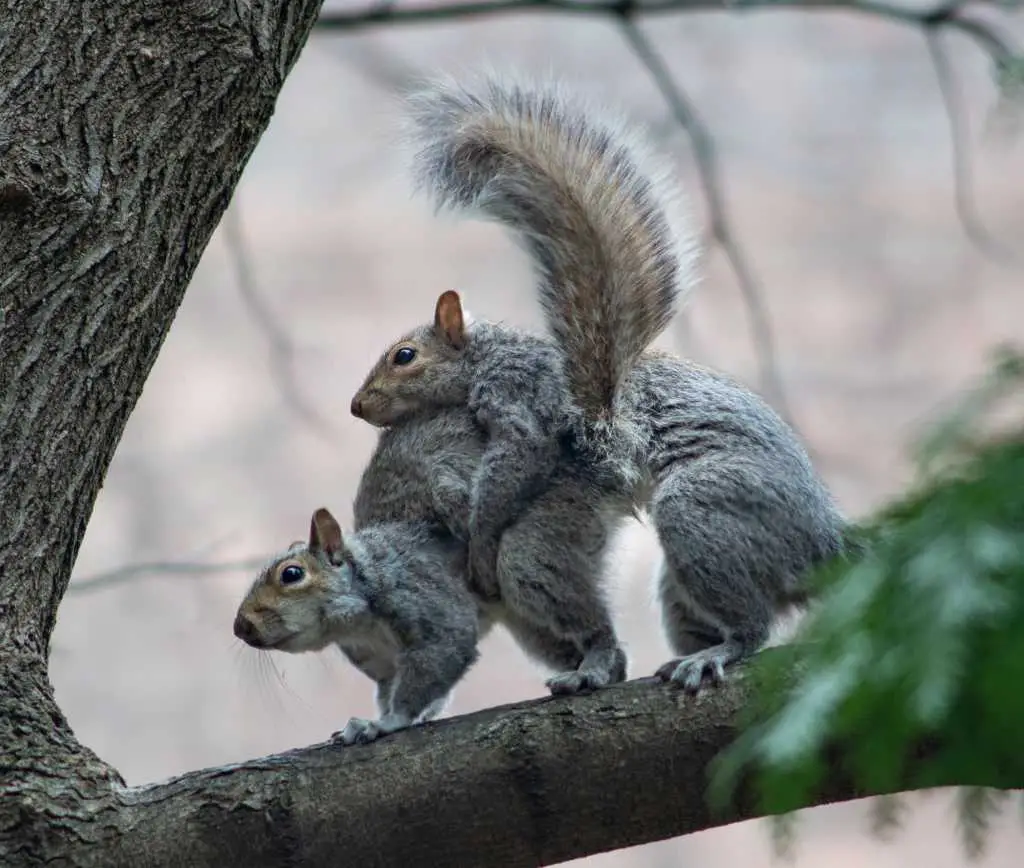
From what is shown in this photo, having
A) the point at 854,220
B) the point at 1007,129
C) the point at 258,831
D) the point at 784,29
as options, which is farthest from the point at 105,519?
the point at 1007,129

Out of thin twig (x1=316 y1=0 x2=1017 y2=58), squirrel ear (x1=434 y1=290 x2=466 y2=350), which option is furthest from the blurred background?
squirrel ear (x1=434 y1=290 x2=466 y2=350)

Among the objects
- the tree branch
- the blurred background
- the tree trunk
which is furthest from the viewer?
the blurred background

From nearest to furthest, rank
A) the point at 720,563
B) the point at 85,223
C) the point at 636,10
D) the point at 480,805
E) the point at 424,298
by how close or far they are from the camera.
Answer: the point at 480,805 → the point at 85,223 → the point at 720,563 → the point at 636,10 → the point at 424,298

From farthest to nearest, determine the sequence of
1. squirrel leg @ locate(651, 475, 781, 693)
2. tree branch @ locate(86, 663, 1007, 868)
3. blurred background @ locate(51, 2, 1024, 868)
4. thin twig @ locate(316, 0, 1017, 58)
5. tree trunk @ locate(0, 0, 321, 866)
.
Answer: blurred background @ locate(51, 2, 1024, 868), thin twig @ locate(316, 0, 1017, 58), squirrel leg @ locate(651, 475, 781, 693), tree trunk @ locate(0, 0, 321, 866), tree branch @ locate(86, 663, 1007, 868)

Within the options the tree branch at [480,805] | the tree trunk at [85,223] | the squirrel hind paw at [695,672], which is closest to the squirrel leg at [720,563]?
the squirrel hind paw at [695,672]

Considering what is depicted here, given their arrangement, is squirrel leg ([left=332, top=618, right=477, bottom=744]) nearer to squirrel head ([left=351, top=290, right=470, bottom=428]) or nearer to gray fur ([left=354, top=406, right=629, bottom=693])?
gray fur ([left=354, top=406, right=629, bottom=693])

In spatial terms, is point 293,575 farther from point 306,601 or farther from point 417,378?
point 417,378

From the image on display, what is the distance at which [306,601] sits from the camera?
2.36 meters

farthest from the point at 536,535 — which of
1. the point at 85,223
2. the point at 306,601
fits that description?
the point at 85,223

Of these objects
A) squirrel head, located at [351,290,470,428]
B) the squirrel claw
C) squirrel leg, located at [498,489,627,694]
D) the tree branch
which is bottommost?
the tree branch

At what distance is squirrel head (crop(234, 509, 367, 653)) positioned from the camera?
7.73ft

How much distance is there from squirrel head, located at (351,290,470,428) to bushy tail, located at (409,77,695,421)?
26 cm

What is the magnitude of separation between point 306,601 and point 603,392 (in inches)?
21.7

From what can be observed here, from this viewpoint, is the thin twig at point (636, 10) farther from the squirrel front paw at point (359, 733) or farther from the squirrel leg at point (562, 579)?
the squirrel front paw at point (359, 733)
